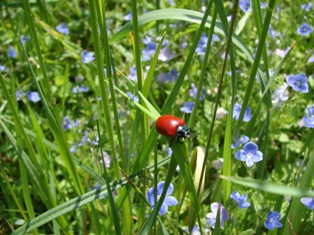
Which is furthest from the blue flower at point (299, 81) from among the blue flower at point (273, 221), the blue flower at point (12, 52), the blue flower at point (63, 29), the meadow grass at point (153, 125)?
the blue flower at point (12, 52)

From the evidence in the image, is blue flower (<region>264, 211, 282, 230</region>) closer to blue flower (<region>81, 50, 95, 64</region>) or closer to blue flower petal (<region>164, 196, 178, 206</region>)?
blue flower petal (<region>164, 196, 178, 206</region>)

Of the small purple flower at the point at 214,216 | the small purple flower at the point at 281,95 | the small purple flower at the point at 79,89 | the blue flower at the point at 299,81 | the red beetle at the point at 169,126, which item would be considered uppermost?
the red beetle at the point at 169,126

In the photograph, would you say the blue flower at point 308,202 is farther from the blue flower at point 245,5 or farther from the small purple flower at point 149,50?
the blue flower at point 245,5

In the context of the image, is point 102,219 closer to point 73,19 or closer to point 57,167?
point 57,167

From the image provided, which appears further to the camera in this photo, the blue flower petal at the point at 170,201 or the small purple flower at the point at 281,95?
the small purple flower at the point at 281,95

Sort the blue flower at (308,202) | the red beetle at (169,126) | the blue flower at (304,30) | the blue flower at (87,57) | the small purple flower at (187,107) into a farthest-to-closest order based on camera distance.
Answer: the blue flower at (304,30)
the blue flower at (87,57)
the small purple flower at (187,107)
the blue flower at (308,202)
the red beetle at (169,126)

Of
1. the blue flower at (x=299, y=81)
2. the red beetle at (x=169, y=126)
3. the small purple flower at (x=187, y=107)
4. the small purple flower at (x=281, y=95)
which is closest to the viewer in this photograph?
the red beetle at (x=169, y=126)

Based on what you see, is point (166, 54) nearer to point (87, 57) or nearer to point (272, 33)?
point (87, 57)

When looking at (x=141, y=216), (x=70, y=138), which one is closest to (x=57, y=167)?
(x=70, y=138)

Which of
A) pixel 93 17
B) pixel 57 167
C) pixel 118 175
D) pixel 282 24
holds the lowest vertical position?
pixel 57 167
